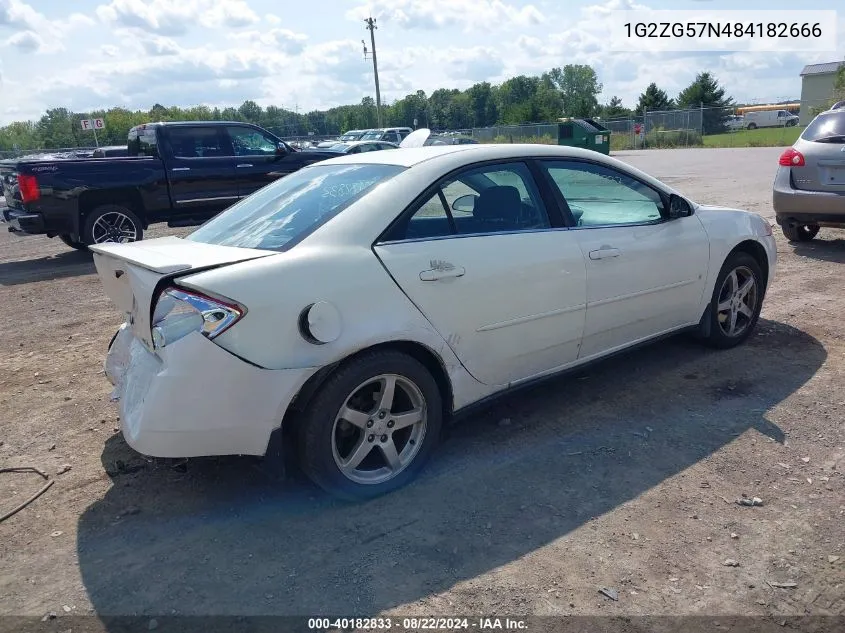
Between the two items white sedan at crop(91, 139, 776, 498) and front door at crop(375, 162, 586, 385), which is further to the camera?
front door at crop(375, 162, 586, 385)

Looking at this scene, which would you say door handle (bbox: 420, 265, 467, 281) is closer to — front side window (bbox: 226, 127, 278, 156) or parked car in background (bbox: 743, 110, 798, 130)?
front side window (bbox: 226, 127, 278, 156)

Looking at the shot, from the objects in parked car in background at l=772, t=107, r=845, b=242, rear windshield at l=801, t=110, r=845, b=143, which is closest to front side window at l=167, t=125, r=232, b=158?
parked car in background at l=772, t=107, r=845, b=242

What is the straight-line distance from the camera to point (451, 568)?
2.74m

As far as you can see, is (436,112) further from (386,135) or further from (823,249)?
(823,249)

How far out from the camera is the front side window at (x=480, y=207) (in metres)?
3.39

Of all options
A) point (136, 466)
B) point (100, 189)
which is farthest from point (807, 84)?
point (136, 466)

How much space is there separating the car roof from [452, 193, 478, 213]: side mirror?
7.5 inches

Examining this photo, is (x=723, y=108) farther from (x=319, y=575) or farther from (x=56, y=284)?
(x=319, y=575)

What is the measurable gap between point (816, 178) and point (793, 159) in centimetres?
40

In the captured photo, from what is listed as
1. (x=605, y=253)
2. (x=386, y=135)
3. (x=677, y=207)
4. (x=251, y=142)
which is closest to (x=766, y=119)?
(x=386, y=135)

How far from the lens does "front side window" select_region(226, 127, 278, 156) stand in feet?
36.9

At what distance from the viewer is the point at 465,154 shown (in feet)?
12.1

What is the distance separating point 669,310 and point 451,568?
251 cm

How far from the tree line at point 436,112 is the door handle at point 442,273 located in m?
34.7
